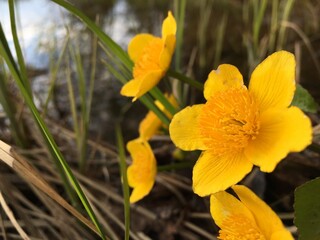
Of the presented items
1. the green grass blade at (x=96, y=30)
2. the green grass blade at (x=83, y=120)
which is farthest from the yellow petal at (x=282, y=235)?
the green grass blade at (x=83, y=120)

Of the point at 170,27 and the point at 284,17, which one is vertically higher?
the point at 170,27

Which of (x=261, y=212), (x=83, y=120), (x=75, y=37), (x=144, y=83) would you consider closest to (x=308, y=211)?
(x=261, y=212)

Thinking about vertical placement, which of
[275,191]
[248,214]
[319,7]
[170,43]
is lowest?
[319,7]

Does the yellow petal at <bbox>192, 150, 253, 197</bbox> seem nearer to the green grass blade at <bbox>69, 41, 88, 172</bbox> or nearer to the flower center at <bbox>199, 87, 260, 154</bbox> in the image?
the flower center at <bbox>199, 87, 260, 154</bbox>

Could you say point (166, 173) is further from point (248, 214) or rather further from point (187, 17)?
point (187, 17)

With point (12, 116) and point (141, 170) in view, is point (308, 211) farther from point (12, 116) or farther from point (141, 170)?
point (12, 116)

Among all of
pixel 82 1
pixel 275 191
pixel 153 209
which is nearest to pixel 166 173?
pixel 153 209

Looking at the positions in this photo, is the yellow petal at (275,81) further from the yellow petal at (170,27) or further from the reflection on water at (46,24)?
the reflection on water at (46,24)

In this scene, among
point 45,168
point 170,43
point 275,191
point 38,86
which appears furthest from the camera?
point 38,86
